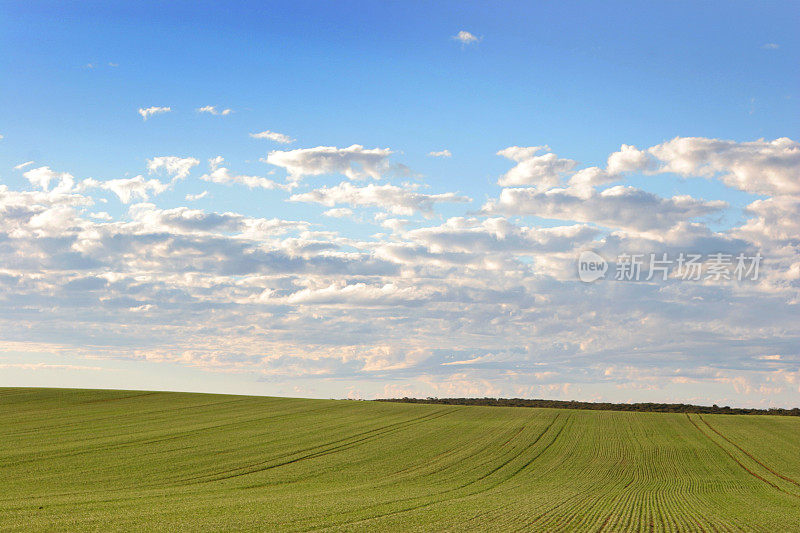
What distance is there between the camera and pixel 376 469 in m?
41.4

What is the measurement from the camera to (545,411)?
83.5 m

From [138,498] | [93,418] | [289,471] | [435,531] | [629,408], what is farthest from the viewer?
[629,408]

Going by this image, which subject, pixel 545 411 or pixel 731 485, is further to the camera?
pixel 545 411

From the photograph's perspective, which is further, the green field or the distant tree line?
the distant tree line

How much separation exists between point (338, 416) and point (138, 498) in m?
43.2

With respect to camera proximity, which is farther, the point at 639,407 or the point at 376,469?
the point at 639,407

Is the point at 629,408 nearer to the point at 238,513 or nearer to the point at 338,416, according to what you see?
the point at 338,416

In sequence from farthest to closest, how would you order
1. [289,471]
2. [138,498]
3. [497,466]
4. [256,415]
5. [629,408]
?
[629,408] < [256,415] < [497,466] < [289,471] < [138,498]

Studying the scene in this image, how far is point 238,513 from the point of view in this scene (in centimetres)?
2447

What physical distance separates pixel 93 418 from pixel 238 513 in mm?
41307

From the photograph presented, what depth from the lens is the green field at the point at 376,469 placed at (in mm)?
24656

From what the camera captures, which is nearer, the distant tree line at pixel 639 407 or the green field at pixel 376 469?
the green field at pixel 376 469

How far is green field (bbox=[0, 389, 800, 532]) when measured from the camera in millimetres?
24656

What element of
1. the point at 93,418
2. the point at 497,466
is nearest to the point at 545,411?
the point at 497,466
